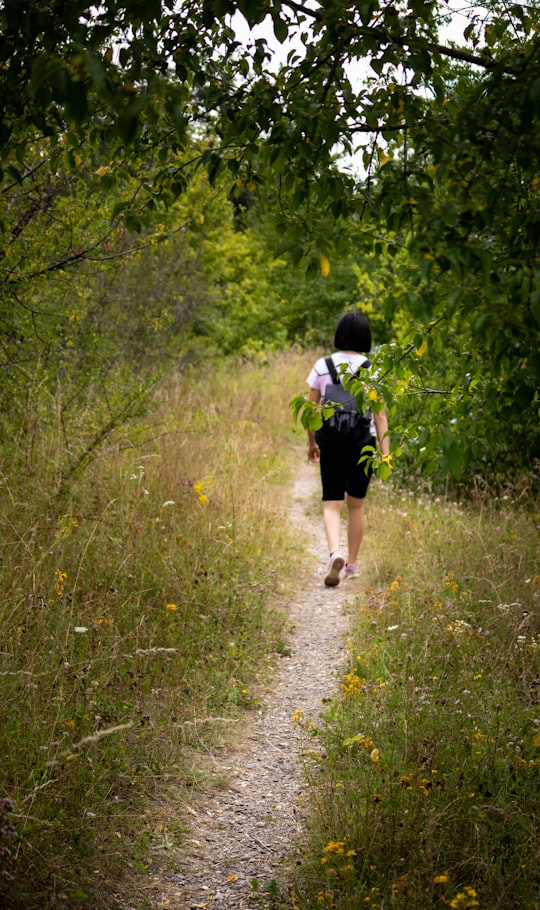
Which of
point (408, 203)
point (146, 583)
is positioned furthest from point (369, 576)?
point (408, 203)

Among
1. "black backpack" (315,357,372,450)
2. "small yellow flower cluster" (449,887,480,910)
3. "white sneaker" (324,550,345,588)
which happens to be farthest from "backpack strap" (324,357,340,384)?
"small yellow flower cluster" (449,887,480,910)

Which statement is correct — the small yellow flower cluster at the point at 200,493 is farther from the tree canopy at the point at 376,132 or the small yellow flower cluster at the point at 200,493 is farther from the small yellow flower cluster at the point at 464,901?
the small yellow flower cluster at the point at 464,901

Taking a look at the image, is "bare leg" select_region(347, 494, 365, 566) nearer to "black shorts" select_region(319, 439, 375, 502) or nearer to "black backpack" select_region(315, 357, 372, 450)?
"black shorts" select_region(319, 439, 375, 502)

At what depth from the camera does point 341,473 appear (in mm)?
6582

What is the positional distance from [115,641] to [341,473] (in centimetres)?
289

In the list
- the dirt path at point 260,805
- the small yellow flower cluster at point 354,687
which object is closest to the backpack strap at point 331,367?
the dirt path at point 260,805

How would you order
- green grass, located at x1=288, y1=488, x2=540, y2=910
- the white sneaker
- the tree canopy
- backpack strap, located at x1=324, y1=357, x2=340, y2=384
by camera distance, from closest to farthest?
the tree canopy, green grass, located at x1=288, y1=488, x2=540, y2=910, backpack strap, located at x1=324, y1=357, x2=340, y2=384, the white sneaker

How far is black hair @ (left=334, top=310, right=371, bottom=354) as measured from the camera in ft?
20.6

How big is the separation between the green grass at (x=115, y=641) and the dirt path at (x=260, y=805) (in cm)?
14

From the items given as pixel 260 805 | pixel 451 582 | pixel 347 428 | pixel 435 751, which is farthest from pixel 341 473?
pixel 435 751

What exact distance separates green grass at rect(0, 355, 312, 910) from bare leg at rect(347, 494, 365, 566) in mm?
653


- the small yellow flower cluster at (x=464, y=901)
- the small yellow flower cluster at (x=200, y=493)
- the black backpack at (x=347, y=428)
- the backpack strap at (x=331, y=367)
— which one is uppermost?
the backpack strap at (x=331, y=367)

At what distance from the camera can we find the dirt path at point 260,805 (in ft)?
10.5

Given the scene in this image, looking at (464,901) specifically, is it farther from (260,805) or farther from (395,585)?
(395,585)
